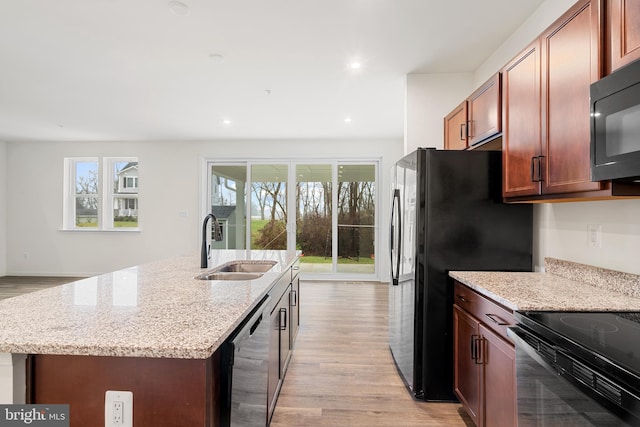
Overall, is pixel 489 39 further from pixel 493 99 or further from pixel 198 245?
pixel 198 245

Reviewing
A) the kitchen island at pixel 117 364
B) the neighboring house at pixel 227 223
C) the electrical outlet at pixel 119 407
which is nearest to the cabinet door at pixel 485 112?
the kitchen island at pixel 117 364

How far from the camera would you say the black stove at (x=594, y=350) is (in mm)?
853

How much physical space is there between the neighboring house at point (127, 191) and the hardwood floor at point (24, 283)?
1491mm

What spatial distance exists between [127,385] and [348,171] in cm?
536

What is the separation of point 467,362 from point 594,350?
1002mm

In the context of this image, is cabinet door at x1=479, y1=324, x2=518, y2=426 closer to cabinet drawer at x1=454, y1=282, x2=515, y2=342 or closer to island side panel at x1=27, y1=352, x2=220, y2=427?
cabinet drawer at x1=454, y1=282, x2=515, y2=342

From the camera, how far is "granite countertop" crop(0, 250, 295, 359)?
936 mm

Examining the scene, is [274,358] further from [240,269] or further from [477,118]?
[477,118]

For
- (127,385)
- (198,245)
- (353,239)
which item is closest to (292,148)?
(353,239)

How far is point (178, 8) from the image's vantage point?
216 centimetres

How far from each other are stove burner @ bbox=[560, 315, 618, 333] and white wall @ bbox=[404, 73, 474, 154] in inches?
85.2

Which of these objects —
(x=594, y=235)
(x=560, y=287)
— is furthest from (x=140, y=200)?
(x=594, y=235)

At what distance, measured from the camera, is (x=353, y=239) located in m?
6.09

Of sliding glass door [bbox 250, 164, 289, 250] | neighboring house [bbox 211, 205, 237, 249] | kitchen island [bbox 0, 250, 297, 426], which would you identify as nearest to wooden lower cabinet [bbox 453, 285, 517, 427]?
kitchen island [bbox 0, 250, 297, 426]
